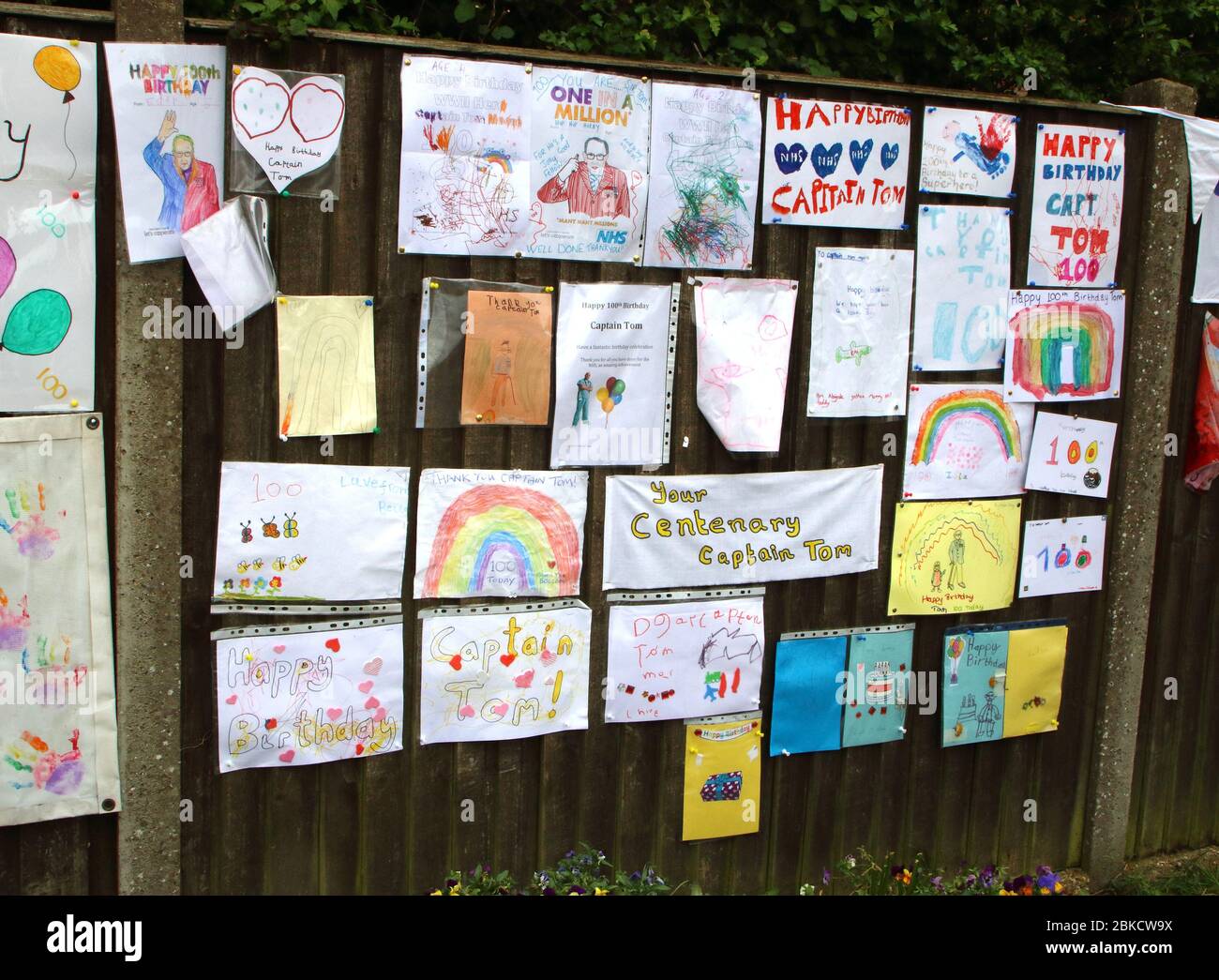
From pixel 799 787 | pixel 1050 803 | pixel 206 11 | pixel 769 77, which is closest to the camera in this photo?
pixel 206 11

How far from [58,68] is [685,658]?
8.92ft

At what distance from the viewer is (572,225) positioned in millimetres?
3756

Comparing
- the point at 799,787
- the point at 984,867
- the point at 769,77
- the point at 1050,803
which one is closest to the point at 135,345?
the point at 769,77

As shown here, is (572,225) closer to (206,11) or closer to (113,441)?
(206,11)

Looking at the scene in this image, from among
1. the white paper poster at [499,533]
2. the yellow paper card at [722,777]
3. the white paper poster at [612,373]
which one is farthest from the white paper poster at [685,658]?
the white paper poster at [612,373]

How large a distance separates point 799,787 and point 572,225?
2313mm

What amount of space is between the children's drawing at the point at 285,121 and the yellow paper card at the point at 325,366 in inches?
14.0

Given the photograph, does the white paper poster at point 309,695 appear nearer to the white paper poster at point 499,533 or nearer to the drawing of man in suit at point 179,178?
the white paper poster at point 499,533

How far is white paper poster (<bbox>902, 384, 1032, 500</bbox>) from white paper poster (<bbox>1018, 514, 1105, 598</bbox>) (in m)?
0.24

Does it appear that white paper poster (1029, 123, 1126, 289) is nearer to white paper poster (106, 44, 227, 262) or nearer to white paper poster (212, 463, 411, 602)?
white paper poster (212, 463, 411, 602)

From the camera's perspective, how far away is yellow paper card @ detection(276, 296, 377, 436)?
346 cm

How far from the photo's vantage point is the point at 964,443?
4.48 meters

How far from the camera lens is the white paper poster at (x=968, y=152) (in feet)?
13.9

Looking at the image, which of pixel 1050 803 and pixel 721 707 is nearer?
pixel 721 707
